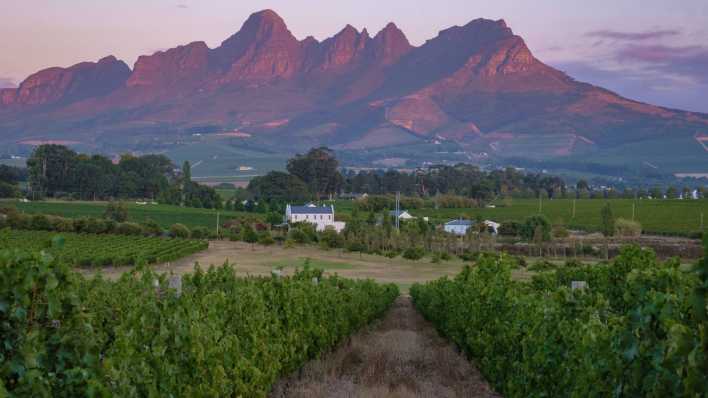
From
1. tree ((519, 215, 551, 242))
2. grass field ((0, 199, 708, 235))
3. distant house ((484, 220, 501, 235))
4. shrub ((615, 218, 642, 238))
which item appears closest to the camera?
tree ((519, 215, 551, 242))

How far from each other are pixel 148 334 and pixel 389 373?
766cm

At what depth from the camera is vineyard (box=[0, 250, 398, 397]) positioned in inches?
197

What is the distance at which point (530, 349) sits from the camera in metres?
10.2

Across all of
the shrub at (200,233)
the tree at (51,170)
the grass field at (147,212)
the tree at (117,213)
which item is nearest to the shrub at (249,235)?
the shrub at (200,233)

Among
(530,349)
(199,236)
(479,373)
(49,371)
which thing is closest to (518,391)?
(530,349)

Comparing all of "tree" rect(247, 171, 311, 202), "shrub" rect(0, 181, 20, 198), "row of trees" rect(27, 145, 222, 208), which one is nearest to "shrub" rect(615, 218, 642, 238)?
"row of trees" rect(27, 145, 222, 208)

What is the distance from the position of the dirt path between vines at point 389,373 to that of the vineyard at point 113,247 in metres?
31.9

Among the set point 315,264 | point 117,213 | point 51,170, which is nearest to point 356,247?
point 315,264

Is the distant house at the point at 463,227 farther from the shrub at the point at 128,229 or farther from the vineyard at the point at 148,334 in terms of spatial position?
the vineyard at the point at 148,334

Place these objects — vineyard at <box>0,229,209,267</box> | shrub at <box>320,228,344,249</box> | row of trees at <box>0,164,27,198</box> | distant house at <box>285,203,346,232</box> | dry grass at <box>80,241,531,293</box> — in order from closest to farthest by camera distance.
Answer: vineyard at <box>0,229,209,267</box> → dry grass at <box>80,241,531,293</box> → shrub at <box>320,228,344,249</box> → distant house at <box>285,203,346,232</box> → row of trees at <box>0,164,27,198</box>

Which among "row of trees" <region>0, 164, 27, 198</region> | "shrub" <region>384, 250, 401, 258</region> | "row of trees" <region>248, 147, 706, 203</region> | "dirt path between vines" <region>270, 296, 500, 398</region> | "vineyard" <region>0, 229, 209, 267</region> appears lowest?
"shrub" <region>384, 250, 401, 258</region>

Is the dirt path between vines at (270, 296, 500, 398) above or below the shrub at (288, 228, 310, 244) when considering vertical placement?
above

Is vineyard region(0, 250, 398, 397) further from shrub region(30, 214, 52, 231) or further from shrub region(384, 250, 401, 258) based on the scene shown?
shrub region(30, 214, 52, 231)

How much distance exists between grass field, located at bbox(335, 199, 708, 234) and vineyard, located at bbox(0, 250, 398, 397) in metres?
76.2
